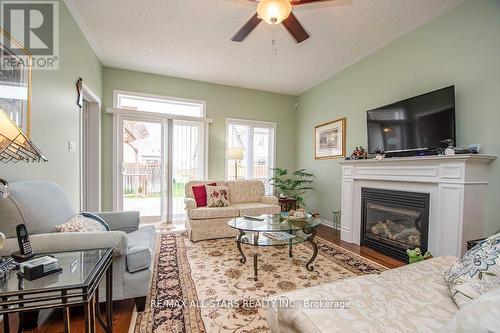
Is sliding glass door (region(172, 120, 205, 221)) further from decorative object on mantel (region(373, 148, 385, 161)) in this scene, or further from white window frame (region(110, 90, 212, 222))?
decorative object on mantel (region(373, 148, 385, 161))

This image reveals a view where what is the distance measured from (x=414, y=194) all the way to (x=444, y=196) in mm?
310

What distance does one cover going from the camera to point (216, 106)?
15.0 ft

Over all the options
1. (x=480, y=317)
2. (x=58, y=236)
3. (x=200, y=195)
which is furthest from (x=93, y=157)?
(x=480, y=317)

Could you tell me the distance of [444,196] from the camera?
7.17ft

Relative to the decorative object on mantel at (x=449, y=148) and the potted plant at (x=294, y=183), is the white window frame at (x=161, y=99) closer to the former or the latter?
the potted plant at (x=294, y=183)

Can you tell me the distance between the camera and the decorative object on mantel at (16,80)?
142 cm

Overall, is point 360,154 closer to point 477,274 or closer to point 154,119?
point 477,274

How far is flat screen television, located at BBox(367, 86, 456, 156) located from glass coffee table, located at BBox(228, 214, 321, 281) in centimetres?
146

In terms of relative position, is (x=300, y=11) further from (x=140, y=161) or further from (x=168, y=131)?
(x=140, y=161)

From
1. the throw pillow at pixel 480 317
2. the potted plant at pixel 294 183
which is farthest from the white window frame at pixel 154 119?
the throw pillow at pixel 480 317

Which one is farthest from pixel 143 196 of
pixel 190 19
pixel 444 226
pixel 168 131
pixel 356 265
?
pixel 444 226

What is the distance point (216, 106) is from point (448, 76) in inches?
143

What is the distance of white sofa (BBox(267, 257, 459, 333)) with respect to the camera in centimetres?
84

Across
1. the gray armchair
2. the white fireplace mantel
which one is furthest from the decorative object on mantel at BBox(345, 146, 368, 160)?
the gray armchair
